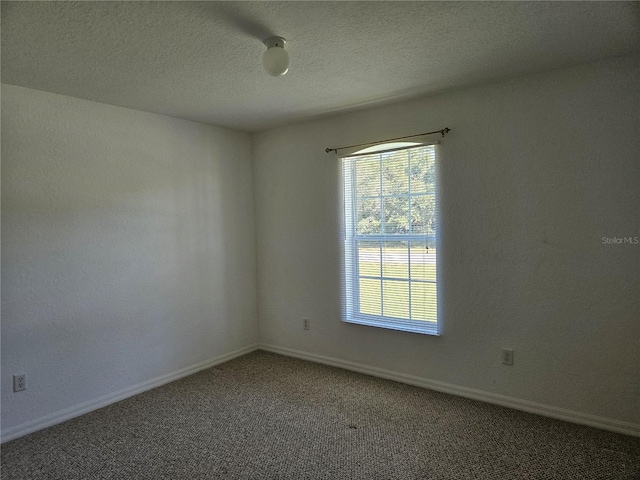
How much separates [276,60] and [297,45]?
24 centimetres

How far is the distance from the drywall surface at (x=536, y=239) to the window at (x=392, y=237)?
0.35 ft

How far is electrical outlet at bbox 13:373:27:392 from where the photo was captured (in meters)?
2.63

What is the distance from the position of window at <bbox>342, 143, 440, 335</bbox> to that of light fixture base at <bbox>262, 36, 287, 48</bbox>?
1.48m

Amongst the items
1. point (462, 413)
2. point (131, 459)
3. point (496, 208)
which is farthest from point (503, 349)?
point (131, 459)

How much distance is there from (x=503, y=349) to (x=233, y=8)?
9.10 ft

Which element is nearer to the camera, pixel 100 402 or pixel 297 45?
pixel 297 45

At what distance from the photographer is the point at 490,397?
2.94 m

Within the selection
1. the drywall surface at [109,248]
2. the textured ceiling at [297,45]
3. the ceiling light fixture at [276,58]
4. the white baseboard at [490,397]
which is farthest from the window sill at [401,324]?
the ceiling light fixture at [276,58]

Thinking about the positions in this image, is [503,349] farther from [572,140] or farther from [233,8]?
[233,8]

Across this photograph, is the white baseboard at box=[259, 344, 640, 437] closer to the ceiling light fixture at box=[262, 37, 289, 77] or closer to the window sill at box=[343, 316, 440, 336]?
the window sill at box=[343, 316, 440, 336]

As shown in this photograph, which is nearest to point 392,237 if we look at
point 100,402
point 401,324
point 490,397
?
point 401,324

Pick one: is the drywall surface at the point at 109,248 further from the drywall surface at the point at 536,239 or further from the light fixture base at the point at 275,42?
the light fixture base at the point at 275,42

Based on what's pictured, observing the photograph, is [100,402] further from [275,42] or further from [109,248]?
[275,42]

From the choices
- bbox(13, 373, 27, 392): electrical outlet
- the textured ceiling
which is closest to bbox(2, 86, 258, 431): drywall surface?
bbox(13, 373, 27, 392): electrical outlet
